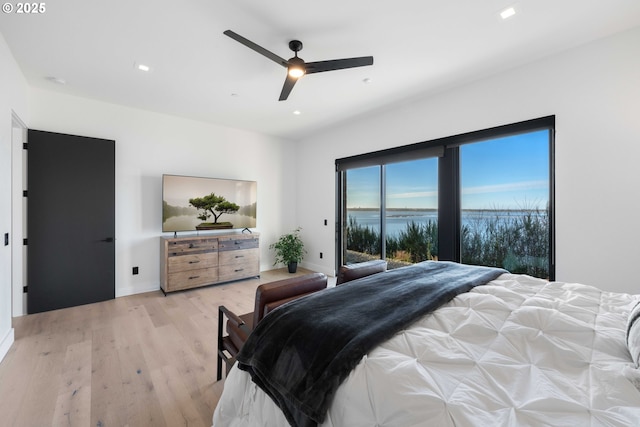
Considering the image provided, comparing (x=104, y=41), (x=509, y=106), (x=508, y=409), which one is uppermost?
(x=104, y=41)

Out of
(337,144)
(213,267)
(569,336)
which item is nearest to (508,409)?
(569,336)

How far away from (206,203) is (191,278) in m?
1.17

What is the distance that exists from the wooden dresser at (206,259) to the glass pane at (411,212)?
7.56ft

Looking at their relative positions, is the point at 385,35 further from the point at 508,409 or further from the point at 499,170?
the point at 508,409

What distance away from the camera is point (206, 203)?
4.31 metres

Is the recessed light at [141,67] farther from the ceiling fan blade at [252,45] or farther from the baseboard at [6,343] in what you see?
the baseboard at [6,343]

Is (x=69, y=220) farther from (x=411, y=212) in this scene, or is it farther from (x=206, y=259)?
(x=411, y=212)

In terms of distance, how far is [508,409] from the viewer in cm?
75

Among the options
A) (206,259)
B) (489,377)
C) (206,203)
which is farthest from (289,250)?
(489,377)

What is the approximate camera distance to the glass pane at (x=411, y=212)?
366 centimetres

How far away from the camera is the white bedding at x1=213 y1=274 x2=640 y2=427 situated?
2.44 feet

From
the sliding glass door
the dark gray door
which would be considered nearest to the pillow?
the sliding glass door

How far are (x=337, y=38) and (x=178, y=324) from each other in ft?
10.5

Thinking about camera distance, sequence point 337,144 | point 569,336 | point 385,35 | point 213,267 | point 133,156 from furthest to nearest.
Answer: point 337,144, point 213,267, point 133,156, point 385,35, point 569,336
